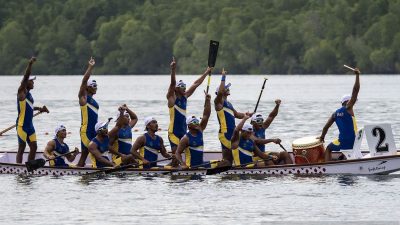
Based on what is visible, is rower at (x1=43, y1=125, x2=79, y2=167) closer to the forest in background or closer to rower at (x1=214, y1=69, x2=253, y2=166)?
rower at (x1=214, y1=69, x2=253, y2=166)

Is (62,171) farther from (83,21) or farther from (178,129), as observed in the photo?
(83,21)

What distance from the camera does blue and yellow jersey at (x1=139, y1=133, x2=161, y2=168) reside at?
29547 mm

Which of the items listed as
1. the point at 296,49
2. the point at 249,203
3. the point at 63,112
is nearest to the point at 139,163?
the point at 249,203

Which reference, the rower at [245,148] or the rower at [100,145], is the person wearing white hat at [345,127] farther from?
the rower at [100,145]

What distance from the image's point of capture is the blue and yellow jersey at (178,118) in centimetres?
2986

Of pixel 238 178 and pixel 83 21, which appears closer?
pixel 238 178

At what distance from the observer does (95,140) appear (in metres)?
29.2

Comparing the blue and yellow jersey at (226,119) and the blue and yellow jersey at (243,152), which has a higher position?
the blue and yellow jersey at (226,119)

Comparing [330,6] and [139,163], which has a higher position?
[330,6]

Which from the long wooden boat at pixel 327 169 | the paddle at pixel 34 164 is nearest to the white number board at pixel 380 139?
the long wooden boat at pixel 327 169

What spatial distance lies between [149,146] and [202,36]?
4699 inches

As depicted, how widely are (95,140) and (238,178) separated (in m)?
3.59

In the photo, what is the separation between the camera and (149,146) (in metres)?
29.6

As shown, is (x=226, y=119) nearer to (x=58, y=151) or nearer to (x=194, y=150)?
(x=194, y=150)
